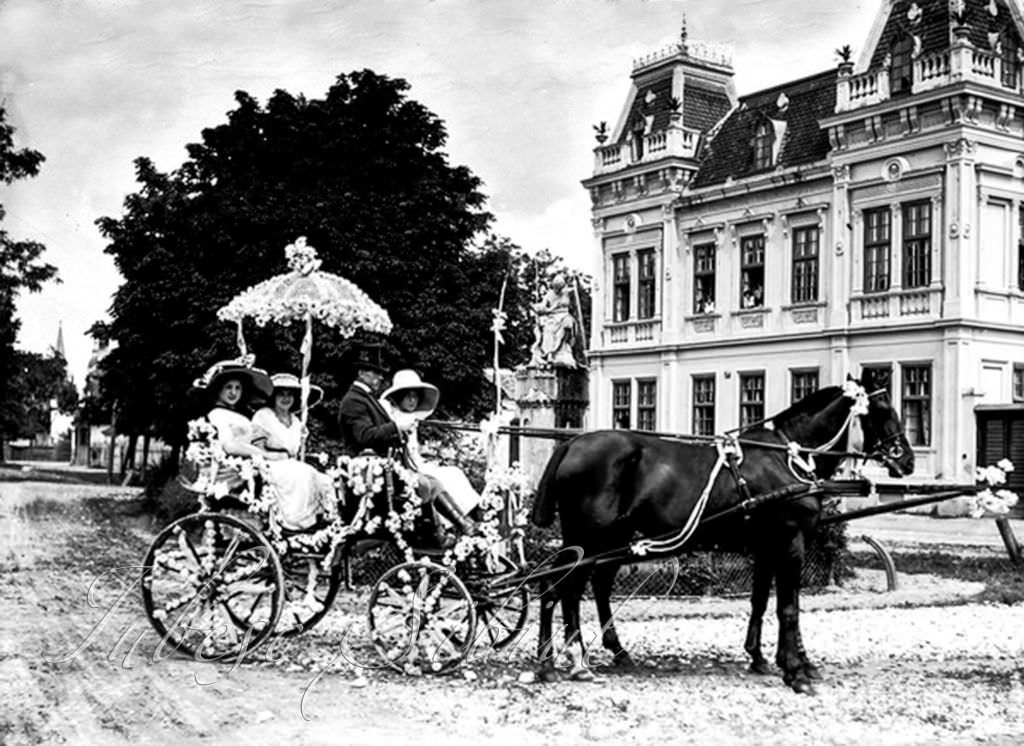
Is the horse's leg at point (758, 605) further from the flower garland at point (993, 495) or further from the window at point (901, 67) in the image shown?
the window at point (901, 67)

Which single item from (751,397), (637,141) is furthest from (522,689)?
(637,141)

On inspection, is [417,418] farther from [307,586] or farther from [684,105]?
[684,105]

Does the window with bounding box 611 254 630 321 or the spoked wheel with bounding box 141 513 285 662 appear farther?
the window with bounding box 611 254 630 321

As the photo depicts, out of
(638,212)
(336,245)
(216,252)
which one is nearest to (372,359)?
(336,245)

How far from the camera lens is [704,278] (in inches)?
1368

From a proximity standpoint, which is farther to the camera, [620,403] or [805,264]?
[620,403]

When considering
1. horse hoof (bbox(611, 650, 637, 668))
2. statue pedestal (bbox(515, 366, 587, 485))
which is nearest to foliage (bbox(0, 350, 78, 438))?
horse hoof (bbox(611, 650, 637, 668))

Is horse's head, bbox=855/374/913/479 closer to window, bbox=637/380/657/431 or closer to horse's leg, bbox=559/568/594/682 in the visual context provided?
horse's leg, bbox=559/568/594/682

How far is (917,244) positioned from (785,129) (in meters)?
6.24

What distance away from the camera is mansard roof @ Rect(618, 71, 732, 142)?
36.8 m

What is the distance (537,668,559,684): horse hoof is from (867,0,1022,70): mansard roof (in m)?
24.3

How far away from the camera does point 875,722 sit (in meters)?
7.18

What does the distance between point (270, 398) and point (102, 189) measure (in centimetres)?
374

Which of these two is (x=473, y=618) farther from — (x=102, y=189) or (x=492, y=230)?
(x=492, y=230)
